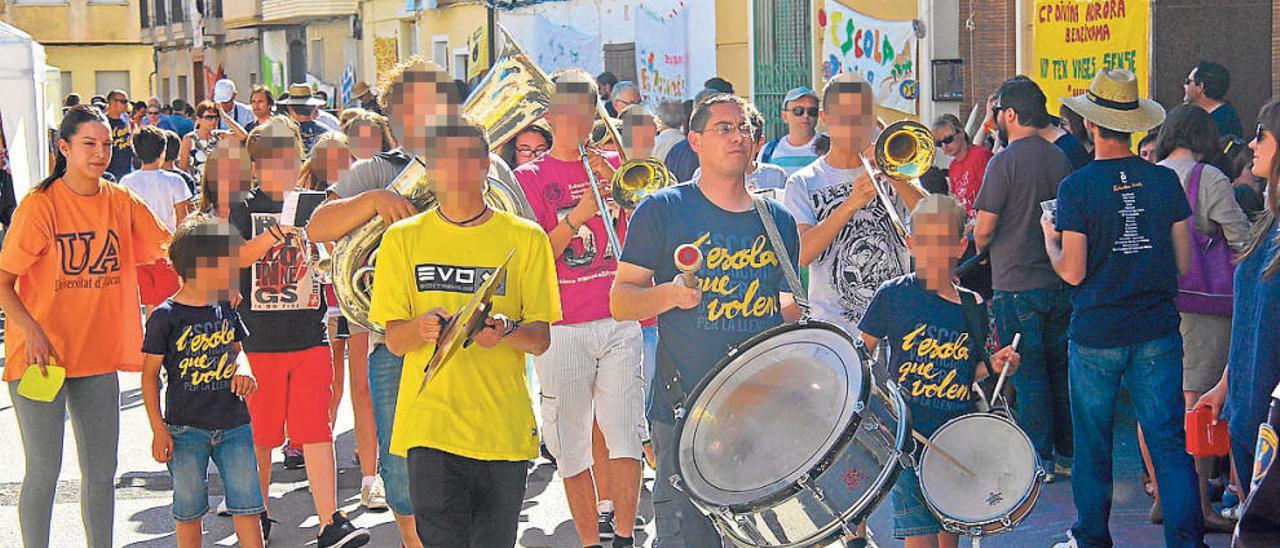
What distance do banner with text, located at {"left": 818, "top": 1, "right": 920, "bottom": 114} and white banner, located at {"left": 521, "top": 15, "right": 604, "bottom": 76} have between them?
5572 mm

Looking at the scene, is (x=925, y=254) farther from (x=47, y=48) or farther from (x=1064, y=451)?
(x=47, y=48)

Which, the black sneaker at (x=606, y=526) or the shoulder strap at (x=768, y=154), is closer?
the black sneaker at (x=606, y=526)

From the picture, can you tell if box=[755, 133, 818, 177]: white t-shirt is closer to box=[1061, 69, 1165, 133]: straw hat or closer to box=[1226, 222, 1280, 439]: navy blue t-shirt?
box=[1061, 69, 1165, 133]: straw hat

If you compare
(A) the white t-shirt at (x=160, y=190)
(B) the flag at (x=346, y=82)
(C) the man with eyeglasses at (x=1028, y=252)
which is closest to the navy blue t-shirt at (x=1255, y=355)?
(C) the man with eyeglasses at (x=1028, y=252)

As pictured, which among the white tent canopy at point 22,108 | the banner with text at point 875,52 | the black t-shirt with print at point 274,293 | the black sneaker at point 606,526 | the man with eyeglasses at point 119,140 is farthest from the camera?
the man with eyeglasses at point 119,140

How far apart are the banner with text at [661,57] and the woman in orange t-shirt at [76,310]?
14.7m

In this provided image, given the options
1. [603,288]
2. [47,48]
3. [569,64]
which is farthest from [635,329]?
[47,48]

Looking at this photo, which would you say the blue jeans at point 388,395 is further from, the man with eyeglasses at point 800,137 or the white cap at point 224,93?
the white cap at point 224,93

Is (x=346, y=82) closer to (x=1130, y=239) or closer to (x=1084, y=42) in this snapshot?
(x=1084, y=42)

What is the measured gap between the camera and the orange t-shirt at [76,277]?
6297 mm

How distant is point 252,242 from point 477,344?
7.29ft

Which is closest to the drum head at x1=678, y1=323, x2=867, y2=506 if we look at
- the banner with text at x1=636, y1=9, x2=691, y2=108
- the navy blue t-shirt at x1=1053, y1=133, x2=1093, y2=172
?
the navy blue t-shirt at x1=1053, y1=133, x2=1093, y2=172

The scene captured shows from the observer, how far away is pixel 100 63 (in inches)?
1919

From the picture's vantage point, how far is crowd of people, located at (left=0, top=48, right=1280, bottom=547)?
5285 millimetres
